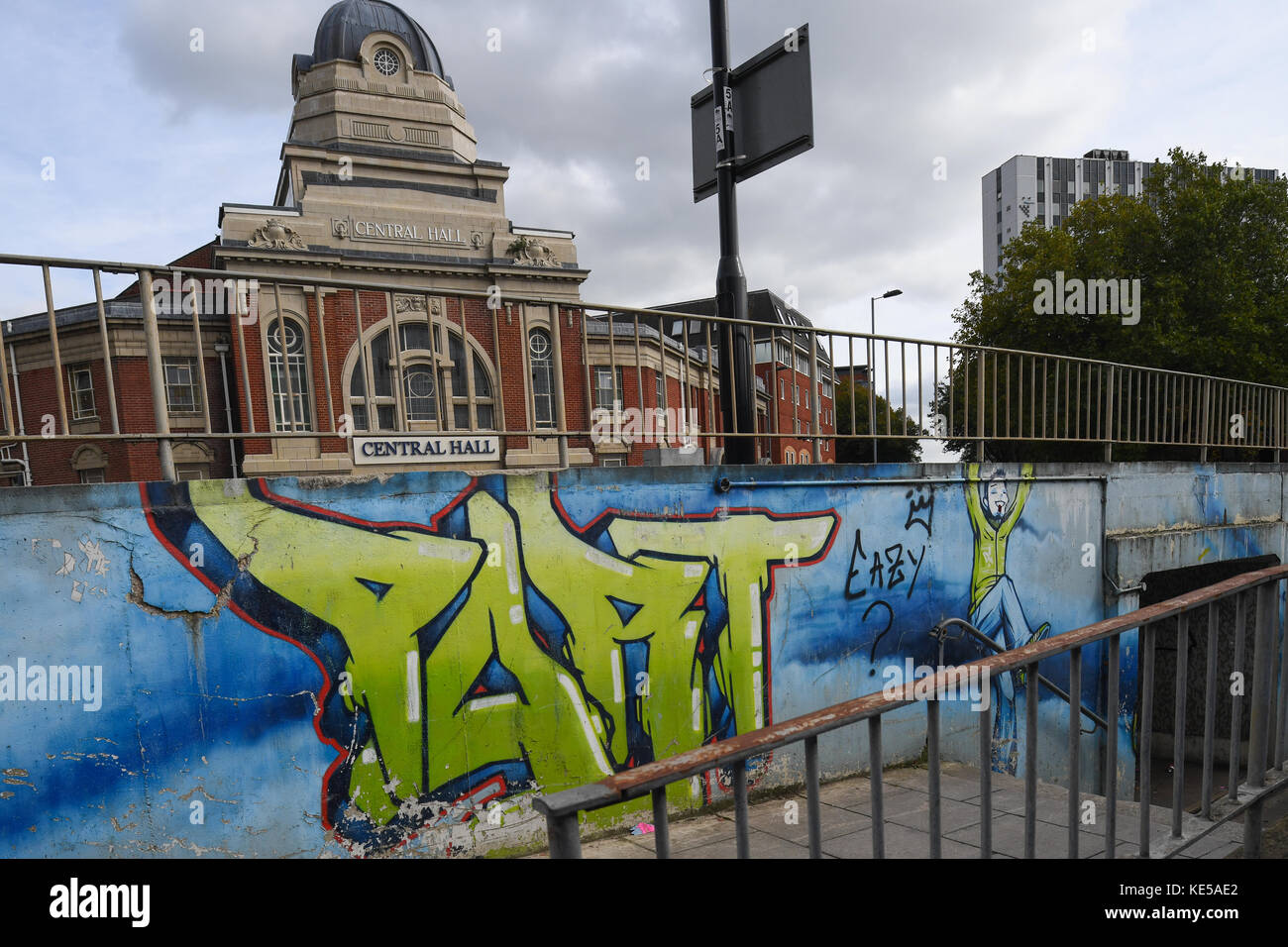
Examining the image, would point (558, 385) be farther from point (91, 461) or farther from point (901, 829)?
point (901, 829)

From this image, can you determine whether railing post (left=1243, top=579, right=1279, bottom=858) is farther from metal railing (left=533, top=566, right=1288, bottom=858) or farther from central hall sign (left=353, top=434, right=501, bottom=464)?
central hall sign (left=353, top=434, right=501, bottom=464)

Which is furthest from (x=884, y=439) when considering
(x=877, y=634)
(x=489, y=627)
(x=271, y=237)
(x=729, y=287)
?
(x=271, y=237)

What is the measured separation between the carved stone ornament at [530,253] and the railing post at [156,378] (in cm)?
2746

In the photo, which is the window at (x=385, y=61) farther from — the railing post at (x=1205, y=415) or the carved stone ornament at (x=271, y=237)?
the railing post at (x=1205, y=415)

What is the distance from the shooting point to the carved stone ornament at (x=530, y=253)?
2994cm

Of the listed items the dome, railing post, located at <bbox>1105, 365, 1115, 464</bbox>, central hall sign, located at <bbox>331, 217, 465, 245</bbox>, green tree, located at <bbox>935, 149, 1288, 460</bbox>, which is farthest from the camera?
the dome

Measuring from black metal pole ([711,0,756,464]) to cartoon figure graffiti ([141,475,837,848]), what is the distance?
66 centimetres

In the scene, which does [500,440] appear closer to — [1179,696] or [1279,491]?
[1179,696]

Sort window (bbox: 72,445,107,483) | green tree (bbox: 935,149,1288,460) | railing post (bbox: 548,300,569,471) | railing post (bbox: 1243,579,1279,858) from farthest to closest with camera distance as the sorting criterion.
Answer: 1. green tree (bbox: 935,149,1288,460)
2. railing post (bbox: 548,300,569,471)
3. window (bbox: 72,445,107,483)
4. railing post (bbox: 1243,579,1279,858)

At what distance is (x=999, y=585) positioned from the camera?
6965 millimetres

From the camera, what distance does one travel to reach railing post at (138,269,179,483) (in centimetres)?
349

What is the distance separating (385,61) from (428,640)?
3824 cm

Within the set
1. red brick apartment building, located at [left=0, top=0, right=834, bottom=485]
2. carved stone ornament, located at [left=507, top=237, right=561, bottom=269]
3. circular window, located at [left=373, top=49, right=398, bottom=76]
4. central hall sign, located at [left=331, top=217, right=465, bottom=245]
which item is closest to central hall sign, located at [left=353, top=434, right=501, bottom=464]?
red brick apartment building, located at [left=0, top=0, right=834, bottom=485]
